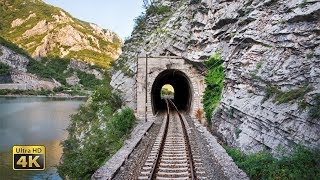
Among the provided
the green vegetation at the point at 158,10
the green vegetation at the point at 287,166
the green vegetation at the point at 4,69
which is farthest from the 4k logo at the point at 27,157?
the green vegetation at the point at 4,69

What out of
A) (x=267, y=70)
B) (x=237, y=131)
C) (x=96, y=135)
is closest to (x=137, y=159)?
(x=237, y=131)

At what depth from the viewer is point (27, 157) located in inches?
323

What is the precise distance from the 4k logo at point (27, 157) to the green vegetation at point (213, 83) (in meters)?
19.3

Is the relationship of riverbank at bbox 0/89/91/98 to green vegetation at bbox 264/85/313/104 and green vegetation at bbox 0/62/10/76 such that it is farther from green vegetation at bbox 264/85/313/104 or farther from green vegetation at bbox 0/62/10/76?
green vegetation at bbox 264/85/313/104

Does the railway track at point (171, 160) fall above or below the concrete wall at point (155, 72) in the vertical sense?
below

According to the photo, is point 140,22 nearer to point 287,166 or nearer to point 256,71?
point 256,71

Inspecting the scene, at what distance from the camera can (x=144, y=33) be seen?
153 feet

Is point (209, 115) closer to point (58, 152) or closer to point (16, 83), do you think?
point (58, 152)

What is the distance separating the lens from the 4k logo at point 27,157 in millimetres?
8062

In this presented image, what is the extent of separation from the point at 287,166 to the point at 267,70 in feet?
23.0

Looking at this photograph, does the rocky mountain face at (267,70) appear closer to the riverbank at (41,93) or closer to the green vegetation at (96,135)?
the green vegetation at (96,135)

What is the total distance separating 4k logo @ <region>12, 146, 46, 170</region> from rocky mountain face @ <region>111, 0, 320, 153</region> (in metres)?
8.96

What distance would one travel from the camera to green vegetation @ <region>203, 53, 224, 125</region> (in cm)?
2661

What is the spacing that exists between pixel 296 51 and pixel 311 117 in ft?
15.2
